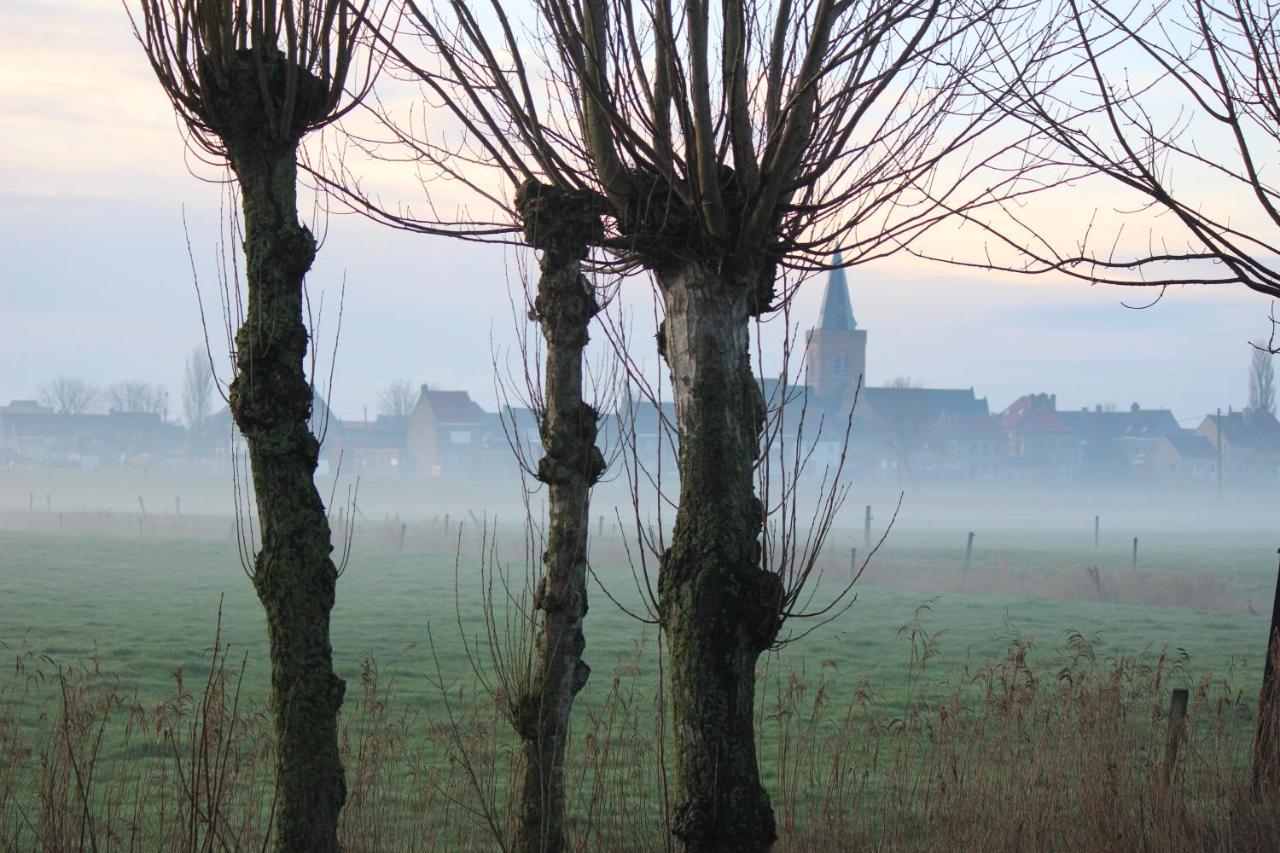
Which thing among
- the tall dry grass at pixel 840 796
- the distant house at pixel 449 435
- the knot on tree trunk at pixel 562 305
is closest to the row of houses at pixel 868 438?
the distant house at pixel 449 435

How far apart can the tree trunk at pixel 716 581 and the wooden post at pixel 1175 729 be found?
3901mm

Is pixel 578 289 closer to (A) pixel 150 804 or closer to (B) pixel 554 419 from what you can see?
(B) pixel 554 419

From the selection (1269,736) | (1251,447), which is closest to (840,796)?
(1269,736)

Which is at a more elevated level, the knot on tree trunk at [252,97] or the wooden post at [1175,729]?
the knot on tree trunk at [252,97]

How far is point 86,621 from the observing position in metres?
21.6

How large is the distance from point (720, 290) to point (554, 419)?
3.99 feet

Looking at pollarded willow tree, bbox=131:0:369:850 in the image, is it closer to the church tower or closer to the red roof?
the red roof

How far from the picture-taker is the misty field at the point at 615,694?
7.15 metres

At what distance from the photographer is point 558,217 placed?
5715mm

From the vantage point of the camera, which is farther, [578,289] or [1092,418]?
[1092,418]

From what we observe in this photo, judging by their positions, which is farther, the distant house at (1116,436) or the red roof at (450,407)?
the distant house at (1116,436)

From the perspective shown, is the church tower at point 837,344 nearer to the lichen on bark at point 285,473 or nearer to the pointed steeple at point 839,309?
the pointed steeple at point 839,309

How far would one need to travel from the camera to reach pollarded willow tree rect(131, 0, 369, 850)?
5.04 meters

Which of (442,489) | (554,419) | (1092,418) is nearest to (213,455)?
(442,489)
